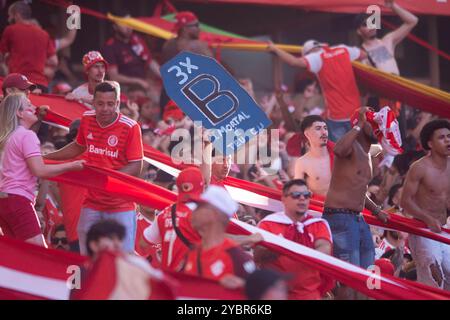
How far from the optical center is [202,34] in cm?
1781

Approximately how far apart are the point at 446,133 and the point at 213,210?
425cm

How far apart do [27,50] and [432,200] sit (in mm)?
5144

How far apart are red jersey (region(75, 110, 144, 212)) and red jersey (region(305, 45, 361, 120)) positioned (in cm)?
496

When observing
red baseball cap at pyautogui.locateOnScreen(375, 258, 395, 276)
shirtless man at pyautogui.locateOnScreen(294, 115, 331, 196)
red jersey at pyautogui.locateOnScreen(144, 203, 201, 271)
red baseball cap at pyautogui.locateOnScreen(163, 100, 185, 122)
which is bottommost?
red jersey at pyautogui.locateOnScreen(144, 203, 201, 271)

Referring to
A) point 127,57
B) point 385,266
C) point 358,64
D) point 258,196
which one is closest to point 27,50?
point 127,57

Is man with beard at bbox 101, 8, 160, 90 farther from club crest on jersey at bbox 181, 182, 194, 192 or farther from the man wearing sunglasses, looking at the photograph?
club crest on jersey at bbox 181, 182, 194, 192

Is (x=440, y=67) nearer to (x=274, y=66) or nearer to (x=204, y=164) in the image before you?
(x=274, y=66)

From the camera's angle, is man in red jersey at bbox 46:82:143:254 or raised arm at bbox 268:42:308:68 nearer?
man in red jersey at bbox 46:82:143:254

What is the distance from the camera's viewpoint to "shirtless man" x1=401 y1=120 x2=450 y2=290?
1129cm

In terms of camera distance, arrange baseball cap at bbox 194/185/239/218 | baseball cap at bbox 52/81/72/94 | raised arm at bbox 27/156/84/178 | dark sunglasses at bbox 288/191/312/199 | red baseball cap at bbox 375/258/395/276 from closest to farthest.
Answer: baseball cap at bbox 194/185/239/218 → dark sunglasses at bbox 288/191/312/199 → raised arm at bbox 27/156/84/178 → red baseball cap at bbox 375/258/395/276 → baseball cap at bbox 52/81/72/94

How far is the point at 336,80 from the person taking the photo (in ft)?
48.9

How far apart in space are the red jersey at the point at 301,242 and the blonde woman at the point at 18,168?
1.66 meters

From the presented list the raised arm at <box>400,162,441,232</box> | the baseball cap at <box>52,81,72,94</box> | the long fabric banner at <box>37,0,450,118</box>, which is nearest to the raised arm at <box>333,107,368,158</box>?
the raised arm at <box>400,162,441,232</box>
